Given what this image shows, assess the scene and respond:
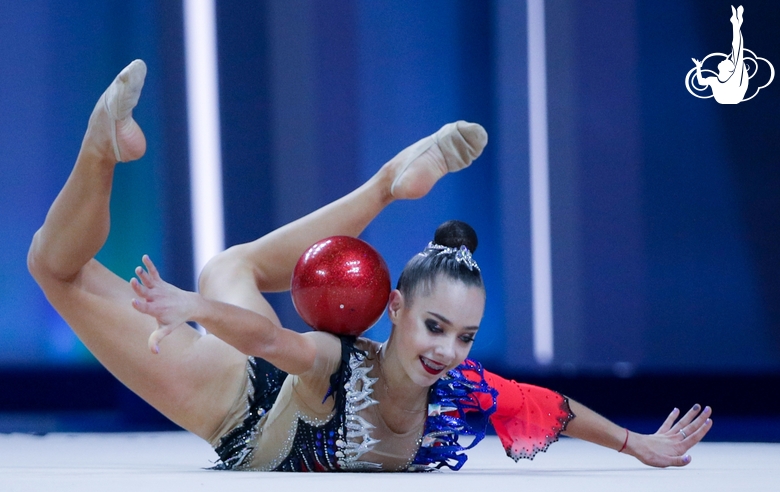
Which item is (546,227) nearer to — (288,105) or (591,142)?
(591,142)

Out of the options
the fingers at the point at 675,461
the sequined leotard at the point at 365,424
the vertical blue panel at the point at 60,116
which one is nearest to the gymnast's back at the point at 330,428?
the sequined leotard at the point at 365,424

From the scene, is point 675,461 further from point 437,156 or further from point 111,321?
point 111,321

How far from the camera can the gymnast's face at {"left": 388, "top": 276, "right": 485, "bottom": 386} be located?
1.75m

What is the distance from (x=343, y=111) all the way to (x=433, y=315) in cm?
241

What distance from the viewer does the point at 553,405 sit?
208cm

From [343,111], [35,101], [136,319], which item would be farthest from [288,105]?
[136,319]

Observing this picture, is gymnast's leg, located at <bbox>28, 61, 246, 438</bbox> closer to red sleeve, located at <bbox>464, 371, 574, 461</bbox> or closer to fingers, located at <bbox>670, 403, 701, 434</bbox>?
red sleeve, located at <bbox>464, 371, 574, 461</bbox>

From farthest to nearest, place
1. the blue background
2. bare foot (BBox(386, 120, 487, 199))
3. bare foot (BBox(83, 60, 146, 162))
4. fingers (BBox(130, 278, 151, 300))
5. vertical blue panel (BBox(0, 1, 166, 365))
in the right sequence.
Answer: vertical blue panel (BBox(0, 1, 166, 365)), the blue background, bare foot (BBox(386, 120, 487, 199)), bare foot (BBox(83, 60, 146, 162)), fingers (BBox(130, 278, 151, 300))

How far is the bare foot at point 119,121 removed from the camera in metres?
1.86

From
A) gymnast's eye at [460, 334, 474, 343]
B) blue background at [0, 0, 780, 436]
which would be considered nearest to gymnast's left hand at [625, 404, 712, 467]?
gymnast's eye at [460, 334, 474, 343]

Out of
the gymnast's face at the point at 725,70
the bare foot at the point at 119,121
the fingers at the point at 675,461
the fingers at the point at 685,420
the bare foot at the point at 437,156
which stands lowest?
the fingers at the point at 675,461

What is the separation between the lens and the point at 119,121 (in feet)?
6.19

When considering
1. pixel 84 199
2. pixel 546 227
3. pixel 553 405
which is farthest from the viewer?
pixel 546 227

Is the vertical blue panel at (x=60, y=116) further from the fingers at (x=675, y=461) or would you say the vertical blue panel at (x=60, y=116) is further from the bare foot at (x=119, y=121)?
the fingers at (x=675, y=461)
